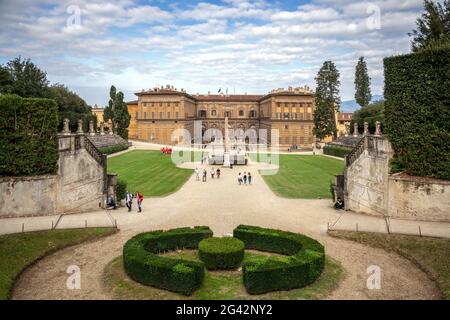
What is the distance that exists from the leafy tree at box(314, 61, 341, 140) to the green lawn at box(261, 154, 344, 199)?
88.4 ft

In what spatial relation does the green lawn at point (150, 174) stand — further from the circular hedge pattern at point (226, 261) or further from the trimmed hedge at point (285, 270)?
the trimmed hedge at point (285, 270)

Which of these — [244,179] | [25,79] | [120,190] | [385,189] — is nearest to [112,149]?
[25,79]

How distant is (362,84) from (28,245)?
261 ft

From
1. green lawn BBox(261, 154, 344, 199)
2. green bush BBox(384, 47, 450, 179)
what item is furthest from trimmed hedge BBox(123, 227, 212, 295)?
green lawn BBox(261, 154, 344, 199)

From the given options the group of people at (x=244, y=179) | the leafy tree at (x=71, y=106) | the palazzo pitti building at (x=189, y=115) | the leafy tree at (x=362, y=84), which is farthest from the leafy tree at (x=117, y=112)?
the leafy tree at (x=362, y=84)

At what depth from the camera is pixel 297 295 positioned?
11.6 metres

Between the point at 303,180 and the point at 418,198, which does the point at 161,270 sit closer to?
the point at 418,198

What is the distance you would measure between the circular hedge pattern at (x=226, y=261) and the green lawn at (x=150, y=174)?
1332 cm

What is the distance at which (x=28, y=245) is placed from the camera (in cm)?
1551

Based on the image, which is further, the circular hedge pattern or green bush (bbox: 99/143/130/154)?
green bush (bbox: 99/143/130/154)

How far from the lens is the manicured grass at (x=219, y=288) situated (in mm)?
11508

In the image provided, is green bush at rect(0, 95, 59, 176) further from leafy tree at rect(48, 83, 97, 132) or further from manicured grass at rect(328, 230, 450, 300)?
leafy tree at rect(48, 83, 97, 132)

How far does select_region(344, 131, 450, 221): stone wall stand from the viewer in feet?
62.0
